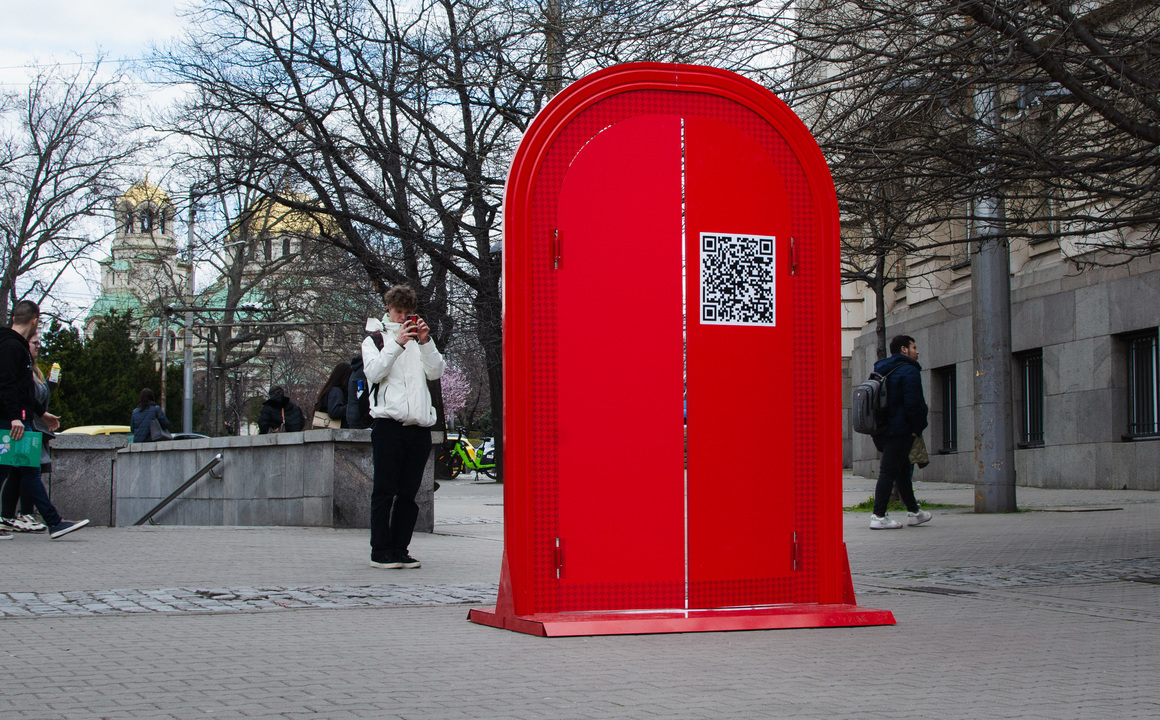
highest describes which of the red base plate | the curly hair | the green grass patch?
the curly hair

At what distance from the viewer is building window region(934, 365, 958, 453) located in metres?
23.2

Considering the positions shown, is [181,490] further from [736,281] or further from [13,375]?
[736,281]

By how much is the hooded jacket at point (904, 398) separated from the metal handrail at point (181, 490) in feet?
24.8

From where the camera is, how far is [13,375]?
9.64m

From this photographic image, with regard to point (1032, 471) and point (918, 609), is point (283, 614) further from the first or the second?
point (1032, 471)

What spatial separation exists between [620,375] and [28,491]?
6755mm

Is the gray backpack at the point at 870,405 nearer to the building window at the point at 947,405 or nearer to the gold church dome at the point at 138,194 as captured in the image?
the building window at the point at 947,405

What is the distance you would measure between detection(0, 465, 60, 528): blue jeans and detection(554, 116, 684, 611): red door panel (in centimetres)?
604

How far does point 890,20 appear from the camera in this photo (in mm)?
7199

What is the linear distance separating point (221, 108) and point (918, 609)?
20.4 meters

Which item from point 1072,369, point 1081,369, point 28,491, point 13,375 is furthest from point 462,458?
point 13,375

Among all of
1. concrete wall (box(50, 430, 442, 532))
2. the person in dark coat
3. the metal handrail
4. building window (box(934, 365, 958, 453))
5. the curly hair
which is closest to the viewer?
the curly hair

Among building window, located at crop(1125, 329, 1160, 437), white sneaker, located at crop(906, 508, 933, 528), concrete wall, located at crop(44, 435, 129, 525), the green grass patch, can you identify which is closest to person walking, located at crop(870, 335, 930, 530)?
white sneaker, located at crop(906, 508, 933, 528)

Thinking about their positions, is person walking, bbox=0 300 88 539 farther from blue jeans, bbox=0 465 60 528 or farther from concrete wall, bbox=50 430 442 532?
concrete wall, bbox=50 430 442 532
